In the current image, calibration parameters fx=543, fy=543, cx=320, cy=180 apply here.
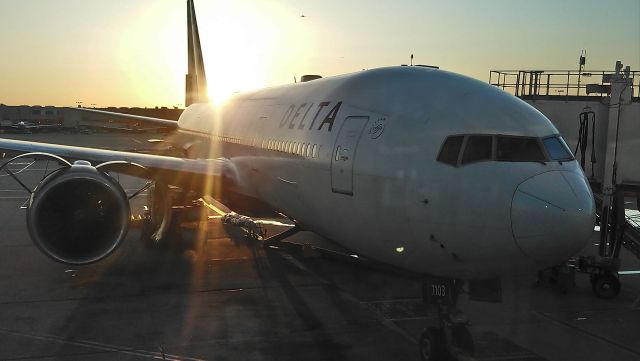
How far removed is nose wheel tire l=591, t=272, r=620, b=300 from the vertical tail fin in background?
23.6 meters

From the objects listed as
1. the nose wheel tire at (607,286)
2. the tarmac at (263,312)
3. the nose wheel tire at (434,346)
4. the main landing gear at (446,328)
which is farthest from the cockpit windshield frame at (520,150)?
the nose wheel tire at (607,286)

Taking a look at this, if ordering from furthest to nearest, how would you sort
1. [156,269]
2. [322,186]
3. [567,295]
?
[156,269] < [567,295] < [322,186]

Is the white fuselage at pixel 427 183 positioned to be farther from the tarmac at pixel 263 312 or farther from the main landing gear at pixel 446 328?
the tarmac at pixel 263 312

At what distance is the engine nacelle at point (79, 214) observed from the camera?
34.8ft

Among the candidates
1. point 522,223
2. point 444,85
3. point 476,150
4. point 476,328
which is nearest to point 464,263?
point 522,223

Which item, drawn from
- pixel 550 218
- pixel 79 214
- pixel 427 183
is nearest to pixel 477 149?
pixel 427 183

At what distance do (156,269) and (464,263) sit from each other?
887cm

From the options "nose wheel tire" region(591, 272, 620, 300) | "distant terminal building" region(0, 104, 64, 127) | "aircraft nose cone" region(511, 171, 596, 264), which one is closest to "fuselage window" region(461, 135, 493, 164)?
"aircraft nose cone" region(511, 171, 596, 264)

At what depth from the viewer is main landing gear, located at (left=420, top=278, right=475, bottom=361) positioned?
7.21m

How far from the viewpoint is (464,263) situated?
246 inches

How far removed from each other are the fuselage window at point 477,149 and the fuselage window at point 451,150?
0.09 metres

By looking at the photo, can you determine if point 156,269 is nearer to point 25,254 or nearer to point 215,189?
point 215,189

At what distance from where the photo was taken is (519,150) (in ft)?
20.4

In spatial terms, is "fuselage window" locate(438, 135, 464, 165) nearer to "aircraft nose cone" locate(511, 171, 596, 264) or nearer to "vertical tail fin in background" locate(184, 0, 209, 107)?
"aircraft nose cone" locate(511, 171, 596, 264)
